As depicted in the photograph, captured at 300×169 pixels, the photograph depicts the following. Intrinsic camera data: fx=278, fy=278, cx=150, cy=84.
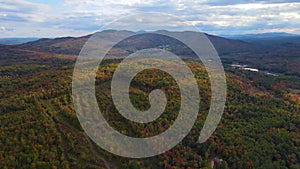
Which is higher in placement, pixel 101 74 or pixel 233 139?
pixel 101 74

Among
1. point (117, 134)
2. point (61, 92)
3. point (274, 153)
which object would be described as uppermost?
point (61, 92)

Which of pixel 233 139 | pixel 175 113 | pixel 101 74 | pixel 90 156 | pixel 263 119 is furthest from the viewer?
pixel 101 74

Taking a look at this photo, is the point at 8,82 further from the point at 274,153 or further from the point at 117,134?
the point at 274,153

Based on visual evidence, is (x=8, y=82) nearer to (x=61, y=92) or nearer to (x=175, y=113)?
(x=61, y=92)

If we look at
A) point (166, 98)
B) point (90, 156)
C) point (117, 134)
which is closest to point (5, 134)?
point (90, 156)

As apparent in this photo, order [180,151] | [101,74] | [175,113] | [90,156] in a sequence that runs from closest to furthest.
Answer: [90,156] → [180,151] → [175,113] → [101,74]

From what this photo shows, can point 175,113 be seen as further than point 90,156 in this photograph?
Yes

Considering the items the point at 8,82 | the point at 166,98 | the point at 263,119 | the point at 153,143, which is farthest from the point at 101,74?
the point at 263,119
